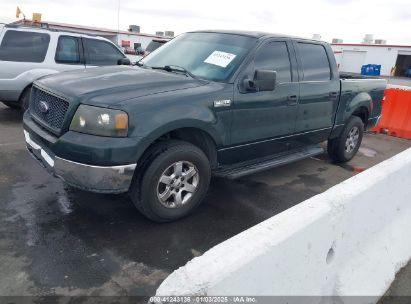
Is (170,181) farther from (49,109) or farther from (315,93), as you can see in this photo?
(315,93)

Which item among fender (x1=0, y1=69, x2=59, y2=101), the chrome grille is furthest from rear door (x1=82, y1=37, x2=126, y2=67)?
the chrome grille

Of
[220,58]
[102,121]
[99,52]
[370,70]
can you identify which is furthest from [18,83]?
[370,70]

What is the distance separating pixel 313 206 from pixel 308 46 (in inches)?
137

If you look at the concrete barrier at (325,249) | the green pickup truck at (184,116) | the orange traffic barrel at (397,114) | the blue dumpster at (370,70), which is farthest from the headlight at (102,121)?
the blue dumpster at (370,70)

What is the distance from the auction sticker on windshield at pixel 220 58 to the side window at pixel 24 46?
14.4ft

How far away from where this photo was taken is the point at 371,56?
3566cm

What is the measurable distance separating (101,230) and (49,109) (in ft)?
4.15

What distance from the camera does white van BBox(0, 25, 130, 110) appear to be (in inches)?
266

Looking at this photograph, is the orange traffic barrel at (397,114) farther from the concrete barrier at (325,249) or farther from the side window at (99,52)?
the side window at (99,52)

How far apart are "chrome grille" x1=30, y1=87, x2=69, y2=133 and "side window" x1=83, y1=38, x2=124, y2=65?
3.99m

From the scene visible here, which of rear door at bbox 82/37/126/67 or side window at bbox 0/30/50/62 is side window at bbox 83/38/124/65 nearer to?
rear door at bbox 82/37/126/67

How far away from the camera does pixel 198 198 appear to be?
3.77 metres

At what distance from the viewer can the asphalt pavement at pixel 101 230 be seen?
2.72 metres

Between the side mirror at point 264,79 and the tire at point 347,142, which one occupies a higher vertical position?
the side mirror at point 264,79
